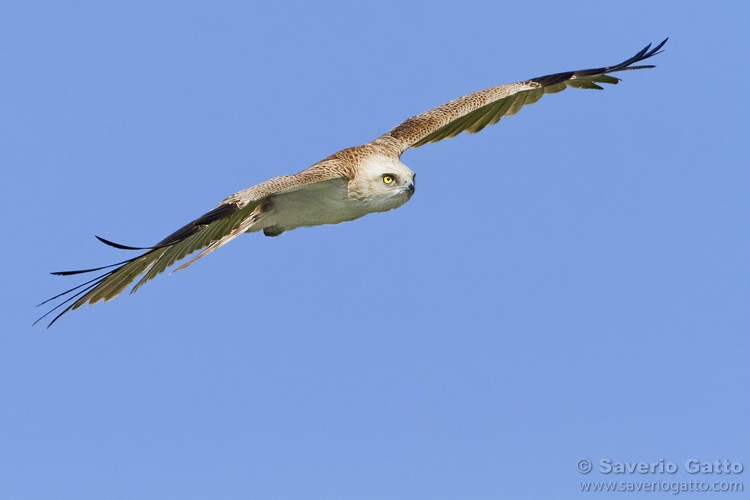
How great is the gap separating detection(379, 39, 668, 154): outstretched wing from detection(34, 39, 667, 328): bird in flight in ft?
0.11

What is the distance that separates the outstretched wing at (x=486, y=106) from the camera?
1694cm

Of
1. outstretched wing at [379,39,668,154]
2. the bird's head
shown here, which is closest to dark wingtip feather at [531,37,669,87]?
outstretched wing at [379,39,668,154]

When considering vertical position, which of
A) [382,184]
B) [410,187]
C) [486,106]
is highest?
[486,106]

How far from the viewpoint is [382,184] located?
14156 mm

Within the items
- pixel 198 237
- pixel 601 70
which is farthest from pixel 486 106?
pixel 198 237

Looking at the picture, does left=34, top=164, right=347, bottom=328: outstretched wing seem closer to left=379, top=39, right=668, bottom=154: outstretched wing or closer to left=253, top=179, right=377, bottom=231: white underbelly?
left=253, top=179, right=377, bottom=231: white underbelly

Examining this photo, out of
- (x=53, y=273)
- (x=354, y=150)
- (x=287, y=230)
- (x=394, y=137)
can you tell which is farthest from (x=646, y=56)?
(x=53, y=273)

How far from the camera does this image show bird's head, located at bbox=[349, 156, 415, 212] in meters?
14.1

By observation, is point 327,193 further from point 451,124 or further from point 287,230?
point 451,124

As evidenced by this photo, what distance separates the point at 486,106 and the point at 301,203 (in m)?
4.66

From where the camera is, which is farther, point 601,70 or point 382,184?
point 601,70

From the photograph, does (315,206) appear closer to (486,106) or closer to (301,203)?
(301,203)

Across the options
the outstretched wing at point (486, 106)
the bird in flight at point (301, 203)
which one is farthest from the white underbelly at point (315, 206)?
the outstretched wing at point (486, 106)

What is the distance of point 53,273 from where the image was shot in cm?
1134
